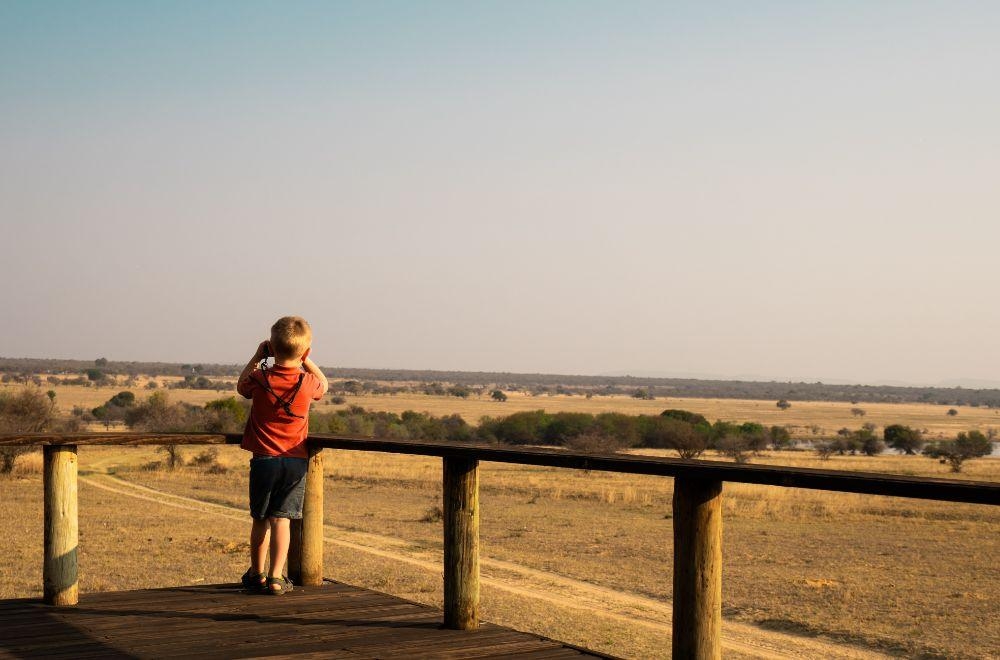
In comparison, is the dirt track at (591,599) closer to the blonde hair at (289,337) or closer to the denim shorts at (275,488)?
the denim shorts at (275,488)

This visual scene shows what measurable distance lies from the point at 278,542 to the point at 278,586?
1.36 feet

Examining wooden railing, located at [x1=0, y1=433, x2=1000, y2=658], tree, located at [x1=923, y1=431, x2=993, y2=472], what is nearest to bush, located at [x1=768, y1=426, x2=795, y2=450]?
tree, located at [x1=923, y1=431, x2=993, y2=472]

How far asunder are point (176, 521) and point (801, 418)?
8016cm

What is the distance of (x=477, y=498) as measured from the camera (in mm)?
5750

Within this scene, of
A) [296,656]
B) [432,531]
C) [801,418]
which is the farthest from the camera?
[801,418]

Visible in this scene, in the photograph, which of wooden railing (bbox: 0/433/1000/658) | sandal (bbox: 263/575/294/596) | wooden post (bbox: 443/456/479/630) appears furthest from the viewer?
sandal (bbox: 263/575/294/596)

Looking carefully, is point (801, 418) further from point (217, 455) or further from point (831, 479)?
point (831, 479)

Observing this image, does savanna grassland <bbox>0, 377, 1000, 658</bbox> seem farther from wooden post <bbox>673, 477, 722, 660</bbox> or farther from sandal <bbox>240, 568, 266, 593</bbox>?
wooden post <bbox>673, 477, 722, 660</bbox>

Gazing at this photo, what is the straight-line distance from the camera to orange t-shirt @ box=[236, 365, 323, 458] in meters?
6.13

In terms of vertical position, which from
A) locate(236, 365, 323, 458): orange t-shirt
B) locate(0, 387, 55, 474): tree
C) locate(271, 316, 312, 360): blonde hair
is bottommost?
locate(0, 387, 55, 474): tree

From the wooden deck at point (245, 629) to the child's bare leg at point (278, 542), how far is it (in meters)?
0.20

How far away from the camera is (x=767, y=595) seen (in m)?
16.3

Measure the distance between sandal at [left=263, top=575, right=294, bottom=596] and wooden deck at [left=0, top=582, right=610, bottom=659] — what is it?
0.13ft

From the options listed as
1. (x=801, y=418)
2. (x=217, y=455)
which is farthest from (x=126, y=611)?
(x=801, y=418)
